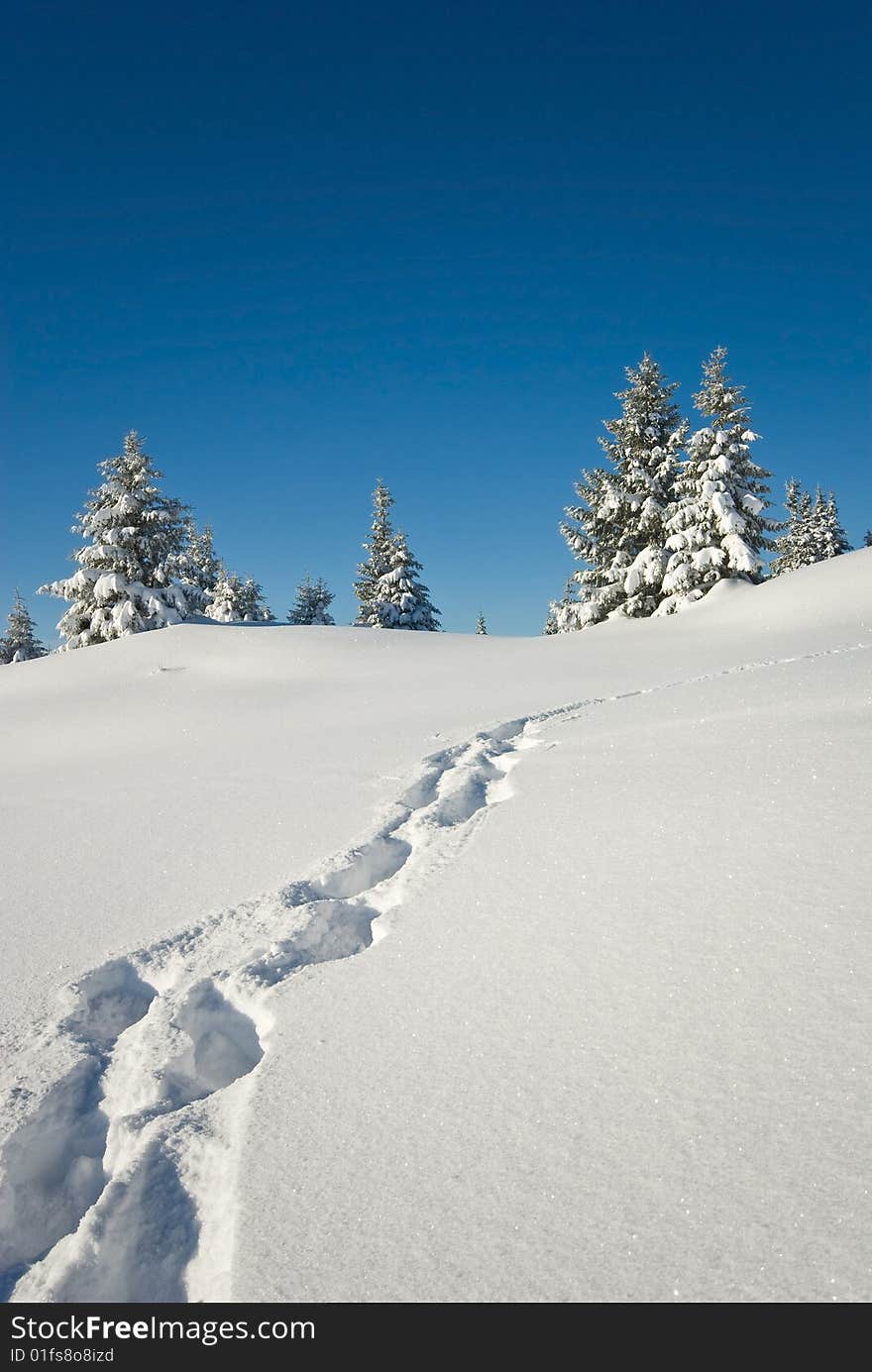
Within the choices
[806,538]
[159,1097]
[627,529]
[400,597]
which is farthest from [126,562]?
[806,538]

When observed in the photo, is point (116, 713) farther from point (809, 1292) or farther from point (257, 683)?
point (809, 1292)

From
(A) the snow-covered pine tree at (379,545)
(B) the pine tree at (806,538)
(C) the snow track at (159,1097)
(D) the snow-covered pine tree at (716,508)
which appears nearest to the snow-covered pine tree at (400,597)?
(A) the snow-covered pine tree at (379,545)

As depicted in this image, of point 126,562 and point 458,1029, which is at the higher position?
point 126,562

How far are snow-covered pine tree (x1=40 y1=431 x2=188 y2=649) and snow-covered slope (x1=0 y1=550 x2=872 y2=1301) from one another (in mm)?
18183

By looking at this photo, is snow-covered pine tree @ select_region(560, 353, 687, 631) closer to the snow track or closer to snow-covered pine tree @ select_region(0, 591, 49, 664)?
the snow track

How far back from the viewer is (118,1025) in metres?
2.64

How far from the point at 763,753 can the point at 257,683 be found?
904 cm

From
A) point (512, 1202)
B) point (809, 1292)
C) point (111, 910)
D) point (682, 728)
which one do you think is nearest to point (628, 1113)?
point (512, 1202)

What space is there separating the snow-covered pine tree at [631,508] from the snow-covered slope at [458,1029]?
18.0 metres

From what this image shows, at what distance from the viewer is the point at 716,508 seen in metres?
20.4

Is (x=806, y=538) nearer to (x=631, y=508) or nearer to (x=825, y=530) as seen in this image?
(x=825, y=530)

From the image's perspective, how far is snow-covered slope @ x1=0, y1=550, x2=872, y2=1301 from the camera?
145 cm

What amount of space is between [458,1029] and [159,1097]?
40.7 inches

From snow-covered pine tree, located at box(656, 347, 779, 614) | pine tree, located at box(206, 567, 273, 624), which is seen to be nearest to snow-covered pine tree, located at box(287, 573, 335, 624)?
pine tree, located at box(206, 567, 273, 624)
